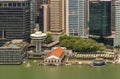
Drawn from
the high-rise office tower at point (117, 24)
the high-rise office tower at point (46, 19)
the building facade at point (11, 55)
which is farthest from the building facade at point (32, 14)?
the building facade at point (11, 55)

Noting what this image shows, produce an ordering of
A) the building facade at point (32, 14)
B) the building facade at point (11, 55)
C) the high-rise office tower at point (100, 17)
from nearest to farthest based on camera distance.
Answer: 1. the building facade at point (11, 55)
2. the high-rise office tower at point (100, 17)
3. the building facade at point (32, 14)

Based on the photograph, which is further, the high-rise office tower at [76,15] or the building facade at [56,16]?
the building facade at [56,16]

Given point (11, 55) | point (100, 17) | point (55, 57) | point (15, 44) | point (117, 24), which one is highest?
point (100, 17)

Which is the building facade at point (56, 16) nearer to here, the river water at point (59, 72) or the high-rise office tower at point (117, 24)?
the high-rise office tower at point (117, 24)

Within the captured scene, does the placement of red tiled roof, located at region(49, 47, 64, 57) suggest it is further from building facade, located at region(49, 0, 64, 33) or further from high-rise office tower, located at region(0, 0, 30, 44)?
building facade, located at region(49, 0, 64, 33)

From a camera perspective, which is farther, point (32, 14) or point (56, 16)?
point (32, 14)

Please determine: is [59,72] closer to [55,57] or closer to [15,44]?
[55,57]

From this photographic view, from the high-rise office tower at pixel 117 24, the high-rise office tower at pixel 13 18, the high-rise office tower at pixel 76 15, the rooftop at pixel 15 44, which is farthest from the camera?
the high-rise office tower at pixel 76 15

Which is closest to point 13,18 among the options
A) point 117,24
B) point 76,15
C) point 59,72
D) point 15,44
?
point 15,44
